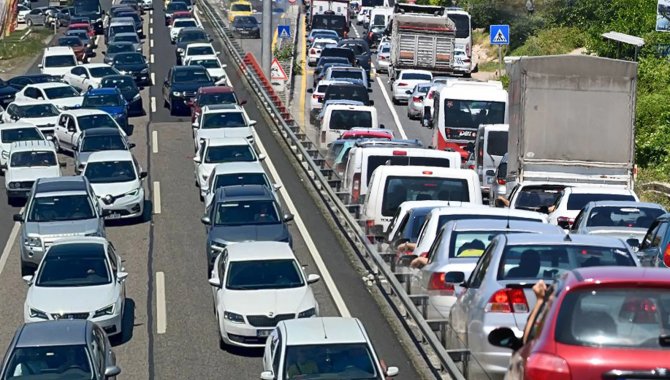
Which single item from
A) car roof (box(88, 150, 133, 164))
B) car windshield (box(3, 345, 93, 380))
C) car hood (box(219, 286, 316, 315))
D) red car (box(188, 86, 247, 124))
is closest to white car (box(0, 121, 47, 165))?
red car (box(188, 86, 247, 124))

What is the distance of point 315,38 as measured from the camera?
6988 cm

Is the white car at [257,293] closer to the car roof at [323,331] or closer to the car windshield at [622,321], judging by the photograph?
the car roof at [323,331]

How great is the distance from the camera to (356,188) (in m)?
26.9

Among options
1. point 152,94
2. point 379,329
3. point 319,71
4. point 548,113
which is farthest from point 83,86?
point 379,329

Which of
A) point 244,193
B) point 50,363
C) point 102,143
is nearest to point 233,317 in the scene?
point 50,363

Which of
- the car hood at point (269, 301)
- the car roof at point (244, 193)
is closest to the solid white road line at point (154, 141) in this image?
the car roof at point (244, 193)

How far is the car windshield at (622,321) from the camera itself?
922cm

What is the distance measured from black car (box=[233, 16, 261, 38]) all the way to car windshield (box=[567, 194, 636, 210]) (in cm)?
4852

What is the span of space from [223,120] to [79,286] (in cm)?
1769

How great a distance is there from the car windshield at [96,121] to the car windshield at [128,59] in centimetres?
1472

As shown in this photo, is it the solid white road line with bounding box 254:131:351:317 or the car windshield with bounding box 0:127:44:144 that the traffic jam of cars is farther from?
the solid white road line with bounding box 254:131:351:317

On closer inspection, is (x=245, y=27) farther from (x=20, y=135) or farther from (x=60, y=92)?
(x=20, y=135)

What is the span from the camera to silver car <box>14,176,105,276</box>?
27.3 metres

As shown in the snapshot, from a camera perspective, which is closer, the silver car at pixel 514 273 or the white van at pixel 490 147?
the silver car at pixel 514 273
